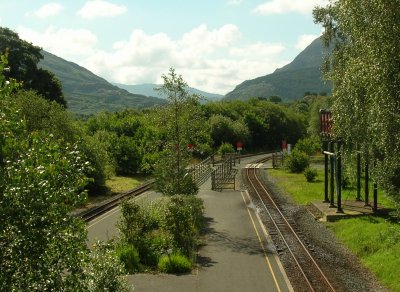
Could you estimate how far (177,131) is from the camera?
22891 millimetres

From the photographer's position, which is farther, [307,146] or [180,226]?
[307,146]

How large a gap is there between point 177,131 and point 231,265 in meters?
8.09

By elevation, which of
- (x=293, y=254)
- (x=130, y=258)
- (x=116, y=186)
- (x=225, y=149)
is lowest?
(x=293, y=254)

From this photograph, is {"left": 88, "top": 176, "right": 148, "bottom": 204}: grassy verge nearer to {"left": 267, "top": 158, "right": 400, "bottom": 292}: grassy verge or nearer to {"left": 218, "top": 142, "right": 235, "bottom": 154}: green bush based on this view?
{"left": 267, "top": 158, "right": 400, "bottom": 292}: grassy verge

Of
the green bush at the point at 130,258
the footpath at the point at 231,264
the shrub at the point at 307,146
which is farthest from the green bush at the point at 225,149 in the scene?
the green bush at the point at 130,258

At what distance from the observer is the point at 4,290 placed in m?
5.33

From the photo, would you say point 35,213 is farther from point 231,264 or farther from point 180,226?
point 180,226

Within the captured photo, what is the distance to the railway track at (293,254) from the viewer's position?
15258 millimetres

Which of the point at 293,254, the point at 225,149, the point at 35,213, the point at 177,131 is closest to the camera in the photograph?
the point at 35,213

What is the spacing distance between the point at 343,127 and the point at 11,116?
13.7m

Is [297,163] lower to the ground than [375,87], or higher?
lower

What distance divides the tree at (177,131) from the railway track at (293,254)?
4976mm

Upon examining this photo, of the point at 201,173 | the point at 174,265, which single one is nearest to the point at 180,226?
the point at 174,265

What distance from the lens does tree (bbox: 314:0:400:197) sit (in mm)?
12820
